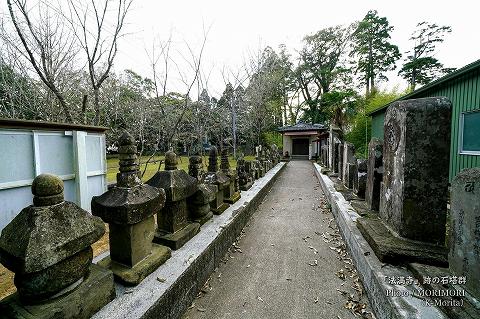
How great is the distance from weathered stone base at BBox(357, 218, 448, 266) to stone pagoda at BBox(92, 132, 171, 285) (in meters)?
2.25

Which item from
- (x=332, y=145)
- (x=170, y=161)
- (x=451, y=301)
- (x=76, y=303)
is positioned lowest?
(x=451, y=301)

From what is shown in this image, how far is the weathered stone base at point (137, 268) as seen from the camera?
5.77 ft

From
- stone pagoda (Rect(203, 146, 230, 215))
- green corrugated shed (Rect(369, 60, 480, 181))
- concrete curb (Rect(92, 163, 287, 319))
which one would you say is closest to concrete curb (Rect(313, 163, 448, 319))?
concrete curb (Rect(92, 163, 287, 319))

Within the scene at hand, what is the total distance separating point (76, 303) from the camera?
52.5 inches

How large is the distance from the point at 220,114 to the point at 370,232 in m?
10.6

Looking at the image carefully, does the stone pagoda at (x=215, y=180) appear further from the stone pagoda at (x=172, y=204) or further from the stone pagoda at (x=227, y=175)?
the stone pagoda at (x=172, y=204)

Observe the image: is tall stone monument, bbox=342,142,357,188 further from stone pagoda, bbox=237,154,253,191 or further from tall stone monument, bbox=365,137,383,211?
stone pagoda, bbox=237,154,253,191

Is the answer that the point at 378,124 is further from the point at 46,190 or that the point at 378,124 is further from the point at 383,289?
the point at 46,190

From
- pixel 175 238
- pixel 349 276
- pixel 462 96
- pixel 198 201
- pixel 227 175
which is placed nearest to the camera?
pixel 175 238

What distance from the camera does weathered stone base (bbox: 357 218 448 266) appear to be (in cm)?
204

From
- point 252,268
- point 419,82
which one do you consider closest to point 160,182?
point 252,268

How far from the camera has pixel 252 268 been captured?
2.85 m

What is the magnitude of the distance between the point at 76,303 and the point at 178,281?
2.52 ft

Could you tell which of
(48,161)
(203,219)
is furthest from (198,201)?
(48,161)
